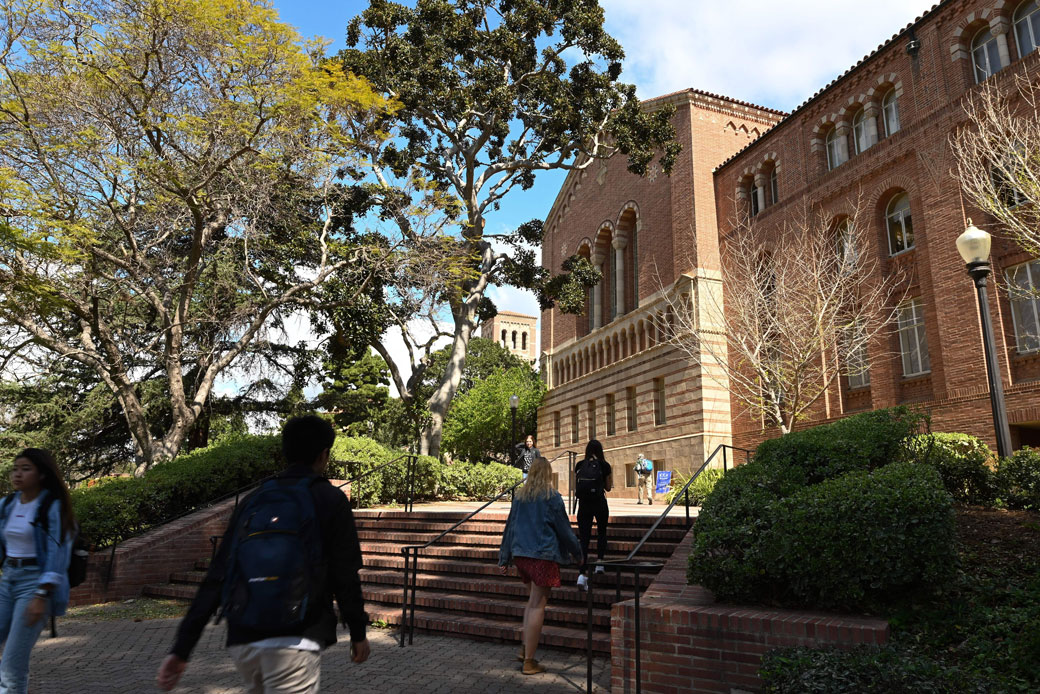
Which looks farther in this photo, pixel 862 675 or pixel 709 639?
pixel 709 639

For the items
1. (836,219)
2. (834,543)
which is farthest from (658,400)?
(834,543)

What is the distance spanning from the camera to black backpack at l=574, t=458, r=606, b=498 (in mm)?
8117

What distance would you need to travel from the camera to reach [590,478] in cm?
812

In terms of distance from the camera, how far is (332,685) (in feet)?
18.9

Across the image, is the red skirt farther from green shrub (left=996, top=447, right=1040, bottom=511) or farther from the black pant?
green shrub (left=996, top=447, right=1040, bottom=511)

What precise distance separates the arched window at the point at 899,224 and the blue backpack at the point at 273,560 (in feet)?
66.8

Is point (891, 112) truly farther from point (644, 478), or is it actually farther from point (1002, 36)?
point (644, 478)

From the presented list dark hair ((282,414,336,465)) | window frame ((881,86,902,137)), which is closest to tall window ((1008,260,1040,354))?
window frame ((881,86,902,137))

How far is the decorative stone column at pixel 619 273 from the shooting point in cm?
3197

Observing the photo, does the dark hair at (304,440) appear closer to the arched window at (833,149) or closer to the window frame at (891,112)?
the window frame at (891,112)

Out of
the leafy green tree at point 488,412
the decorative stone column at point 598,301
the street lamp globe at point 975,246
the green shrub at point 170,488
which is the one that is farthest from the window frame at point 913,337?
the leafy green tree at point 488,412

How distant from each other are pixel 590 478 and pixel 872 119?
18.1 metres

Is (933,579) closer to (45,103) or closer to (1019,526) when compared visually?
(1019,526)

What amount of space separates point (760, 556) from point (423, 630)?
4316 mm
